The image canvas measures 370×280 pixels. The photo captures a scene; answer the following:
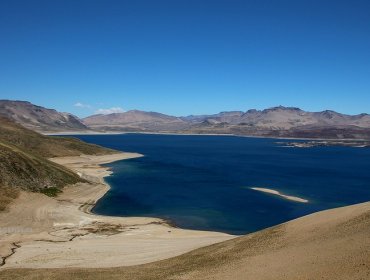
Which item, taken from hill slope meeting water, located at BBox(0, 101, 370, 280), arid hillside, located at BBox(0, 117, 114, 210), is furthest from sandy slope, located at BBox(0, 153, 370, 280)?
arid hillside, located at BBox(0, 117, 114, 210)

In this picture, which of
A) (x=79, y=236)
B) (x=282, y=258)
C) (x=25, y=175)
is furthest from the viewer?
(x=25, y=175)

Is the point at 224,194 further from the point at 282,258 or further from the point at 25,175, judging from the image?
the point at 282,258

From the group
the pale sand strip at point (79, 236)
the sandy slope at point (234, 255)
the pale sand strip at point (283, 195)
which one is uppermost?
the sandy slope at point (234, 255)

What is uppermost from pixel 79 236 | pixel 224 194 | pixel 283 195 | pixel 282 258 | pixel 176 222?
pixel 282 258

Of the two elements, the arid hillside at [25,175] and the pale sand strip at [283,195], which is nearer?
the arid hillside at [25,175]

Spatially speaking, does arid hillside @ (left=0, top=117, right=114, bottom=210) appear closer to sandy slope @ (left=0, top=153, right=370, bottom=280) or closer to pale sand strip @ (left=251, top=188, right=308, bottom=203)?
sandy slope @ (left=0, top=153, right=370, bottom=280)

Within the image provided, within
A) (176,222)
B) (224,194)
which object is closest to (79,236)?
(176,222)

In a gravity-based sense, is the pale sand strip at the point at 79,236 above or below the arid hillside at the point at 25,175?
below

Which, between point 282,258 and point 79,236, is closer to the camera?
point 282,258

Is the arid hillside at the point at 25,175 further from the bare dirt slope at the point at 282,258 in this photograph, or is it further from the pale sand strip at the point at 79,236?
the bare dirt slope at the point at 282,258

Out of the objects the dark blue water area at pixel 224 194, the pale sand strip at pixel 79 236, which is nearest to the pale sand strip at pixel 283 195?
the dark blue water area at pixel 224 194
